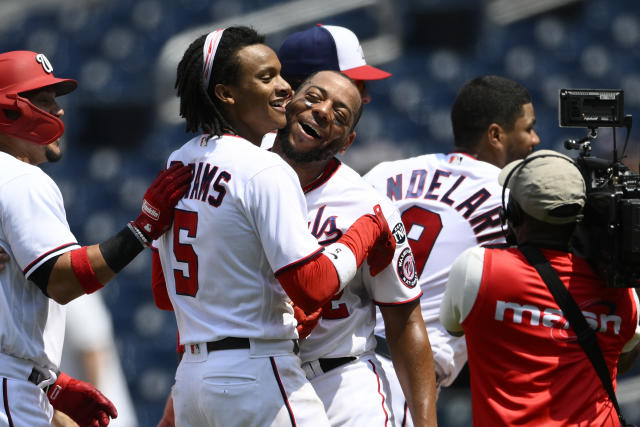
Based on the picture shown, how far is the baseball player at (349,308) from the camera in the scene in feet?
7.50

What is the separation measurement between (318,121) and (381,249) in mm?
417

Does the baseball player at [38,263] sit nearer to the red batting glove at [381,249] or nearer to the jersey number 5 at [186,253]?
the jersey number 5 at [186,253]

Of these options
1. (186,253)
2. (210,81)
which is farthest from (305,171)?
(186,253)

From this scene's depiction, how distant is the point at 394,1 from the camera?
5559 millimetres

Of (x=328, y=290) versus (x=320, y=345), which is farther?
(x=320, y=345)

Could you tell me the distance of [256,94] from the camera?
2.16 meters

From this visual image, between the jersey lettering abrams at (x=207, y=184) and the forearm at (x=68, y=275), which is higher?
the jersey lettering abrams at (x=207, y=184)

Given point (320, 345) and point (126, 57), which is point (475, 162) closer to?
point (320, 345)

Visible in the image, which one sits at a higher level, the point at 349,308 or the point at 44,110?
the point at 44,110

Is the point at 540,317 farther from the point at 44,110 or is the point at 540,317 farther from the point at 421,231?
the point at 44,110

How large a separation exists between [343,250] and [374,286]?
346mm

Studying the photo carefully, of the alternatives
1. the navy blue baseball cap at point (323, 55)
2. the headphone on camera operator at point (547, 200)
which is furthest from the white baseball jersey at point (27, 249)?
the headphone on camera operator at point (547, 200)

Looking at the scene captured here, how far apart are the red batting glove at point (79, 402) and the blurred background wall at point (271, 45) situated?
80.8 inches

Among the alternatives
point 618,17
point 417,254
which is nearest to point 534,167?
point 417,254
